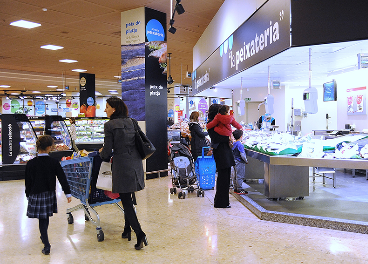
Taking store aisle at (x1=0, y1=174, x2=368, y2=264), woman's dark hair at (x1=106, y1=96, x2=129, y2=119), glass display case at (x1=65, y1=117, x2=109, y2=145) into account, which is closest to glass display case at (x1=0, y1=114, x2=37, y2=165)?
store aisle at (x1=0, y1=174, x2=368, y2=264)

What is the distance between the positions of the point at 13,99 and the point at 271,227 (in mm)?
29503

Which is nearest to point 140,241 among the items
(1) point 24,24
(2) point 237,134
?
(2) point 237,134

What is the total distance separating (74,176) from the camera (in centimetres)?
445

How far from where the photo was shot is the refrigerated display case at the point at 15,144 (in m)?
8.38

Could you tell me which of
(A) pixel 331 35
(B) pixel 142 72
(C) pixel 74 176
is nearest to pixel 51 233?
(C) pixel 74 176

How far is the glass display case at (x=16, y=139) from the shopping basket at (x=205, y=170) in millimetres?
4383

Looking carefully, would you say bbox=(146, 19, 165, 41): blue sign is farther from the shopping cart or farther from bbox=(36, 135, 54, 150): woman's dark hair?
bbox=(36, 135, 54, 150): woman's dark hair

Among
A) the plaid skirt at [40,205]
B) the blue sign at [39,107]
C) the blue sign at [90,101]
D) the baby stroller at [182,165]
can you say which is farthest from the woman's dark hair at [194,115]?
the blue sign at [39,107]

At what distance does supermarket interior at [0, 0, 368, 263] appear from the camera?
385 centimetres

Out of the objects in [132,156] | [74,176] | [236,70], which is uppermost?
[236,70]

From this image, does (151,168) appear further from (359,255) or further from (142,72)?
(359,255)

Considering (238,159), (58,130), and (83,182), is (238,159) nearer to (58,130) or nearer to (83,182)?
(83,182)

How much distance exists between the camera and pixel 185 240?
155 inches

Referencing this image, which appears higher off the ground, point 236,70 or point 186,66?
point 186,66
